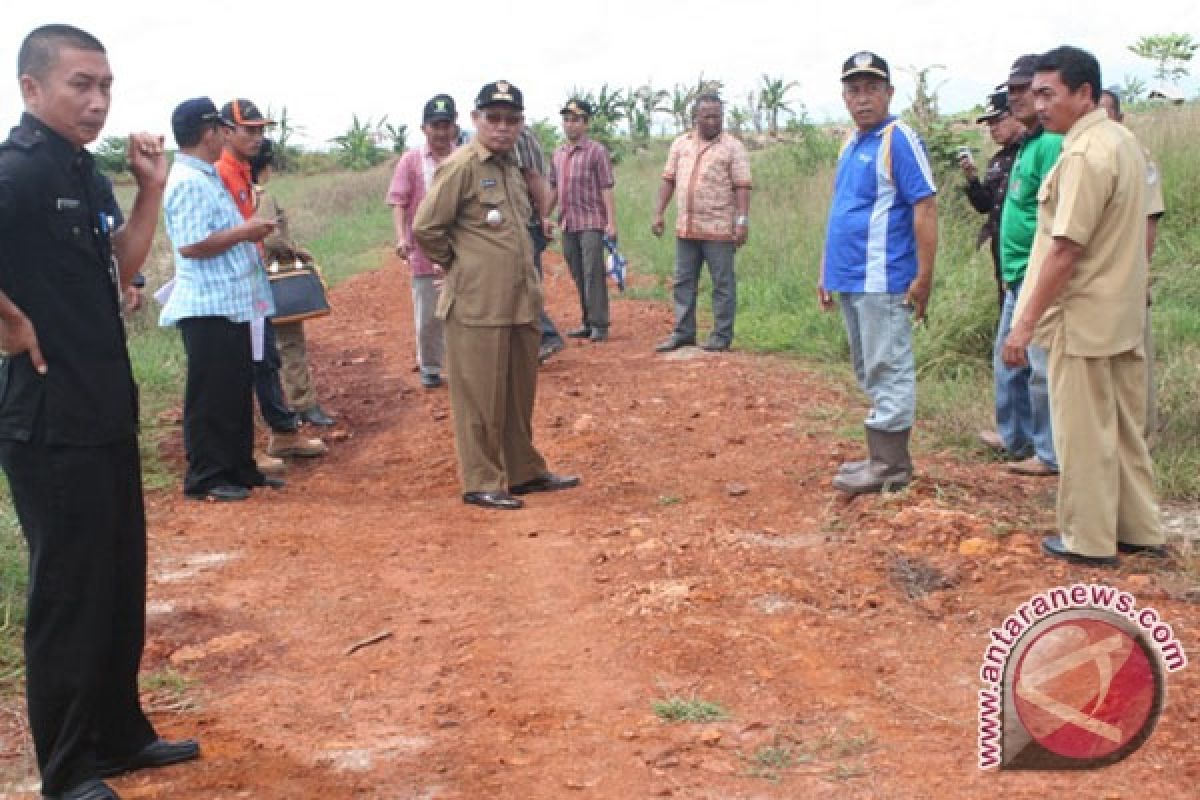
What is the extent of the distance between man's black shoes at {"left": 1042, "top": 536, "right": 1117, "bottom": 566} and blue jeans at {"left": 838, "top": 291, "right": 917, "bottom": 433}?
899 mm

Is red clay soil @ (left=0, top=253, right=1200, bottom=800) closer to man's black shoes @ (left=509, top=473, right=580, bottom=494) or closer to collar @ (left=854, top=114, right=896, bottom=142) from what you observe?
man's black shoes @ (left=509, top=473, right=580, bottom=494)

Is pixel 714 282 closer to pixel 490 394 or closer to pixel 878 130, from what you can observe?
pixel 490 394

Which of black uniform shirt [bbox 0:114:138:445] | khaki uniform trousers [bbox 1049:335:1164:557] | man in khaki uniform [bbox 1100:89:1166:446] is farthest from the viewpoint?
man in khaki uniform [bbox 1100:89:1166:446]

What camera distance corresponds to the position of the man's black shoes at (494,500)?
577cm

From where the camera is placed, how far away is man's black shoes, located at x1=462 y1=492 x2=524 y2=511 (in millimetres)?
5770

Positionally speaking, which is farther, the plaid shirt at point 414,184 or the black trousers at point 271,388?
the plaid shirt at point 414,184

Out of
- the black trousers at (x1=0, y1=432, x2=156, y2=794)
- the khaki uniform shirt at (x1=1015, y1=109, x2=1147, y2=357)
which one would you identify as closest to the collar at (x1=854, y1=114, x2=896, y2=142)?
the khaki uniform shirt at (x1=1015, y1=109, x2=1147, y2=357)

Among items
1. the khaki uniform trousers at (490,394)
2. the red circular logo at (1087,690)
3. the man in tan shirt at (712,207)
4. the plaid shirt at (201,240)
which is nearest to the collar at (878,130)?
the khaki uniform trousers at (490,394)

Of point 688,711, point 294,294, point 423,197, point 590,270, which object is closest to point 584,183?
point 590,270

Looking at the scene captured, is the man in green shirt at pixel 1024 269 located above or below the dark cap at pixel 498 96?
below

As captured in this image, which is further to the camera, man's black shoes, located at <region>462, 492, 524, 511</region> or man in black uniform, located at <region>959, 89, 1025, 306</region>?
man in black uniform, located at <region>959, 89, 1025, 306</region>

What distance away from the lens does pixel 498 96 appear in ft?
18.3

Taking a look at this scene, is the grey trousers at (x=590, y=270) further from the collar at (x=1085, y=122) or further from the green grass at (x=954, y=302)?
the collar at (x=1085, y=122)

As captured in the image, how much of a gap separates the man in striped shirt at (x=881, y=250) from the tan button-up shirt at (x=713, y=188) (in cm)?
333
